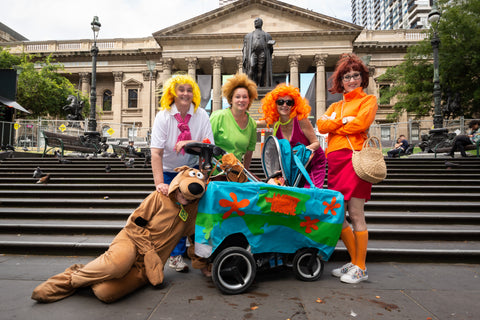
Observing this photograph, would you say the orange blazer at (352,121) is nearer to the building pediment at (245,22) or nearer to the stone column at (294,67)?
the stone column at (294,67)

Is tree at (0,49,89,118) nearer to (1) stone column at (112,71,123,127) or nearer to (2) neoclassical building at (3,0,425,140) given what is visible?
(2) neoclassical building at (3,0,425,140)

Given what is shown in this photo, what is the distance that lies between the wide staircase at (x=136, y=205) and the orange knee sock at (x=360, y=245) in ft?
2.95

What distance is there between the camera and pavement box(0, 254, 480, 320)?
254 centimetres

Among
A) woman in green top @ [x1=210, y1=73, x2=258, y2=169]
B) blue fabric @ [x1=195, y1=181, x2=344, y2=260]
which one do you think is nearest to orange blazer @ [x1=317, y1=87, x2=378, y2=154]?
blue fabric @ [x1=195, y1=181, x2=344, y2=260]

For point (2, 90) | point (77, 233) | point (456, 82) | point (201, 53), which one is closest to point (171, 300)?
point (77, 233)

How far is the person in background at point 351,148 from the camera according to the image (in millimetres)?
3252

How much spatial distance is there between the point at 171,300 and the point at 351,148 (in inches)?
95.1

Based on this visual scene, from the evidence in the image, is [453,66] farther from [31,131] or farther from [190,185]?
[31,131]

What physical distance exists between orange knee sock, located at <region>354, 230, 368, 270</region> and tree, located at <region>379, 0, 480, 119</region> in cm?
2693

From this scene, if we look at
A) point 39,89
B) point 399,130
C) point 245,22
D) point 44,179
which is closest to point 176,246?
point 44,179

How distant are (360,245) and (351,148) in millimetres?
1070

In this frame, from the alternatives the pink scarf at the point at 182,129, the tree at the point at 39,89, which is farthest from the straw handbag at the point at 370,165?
the tree at the point at 39,89

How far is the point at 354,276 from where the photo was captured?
3279 mm

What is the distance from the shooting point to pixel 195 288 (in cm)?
312
